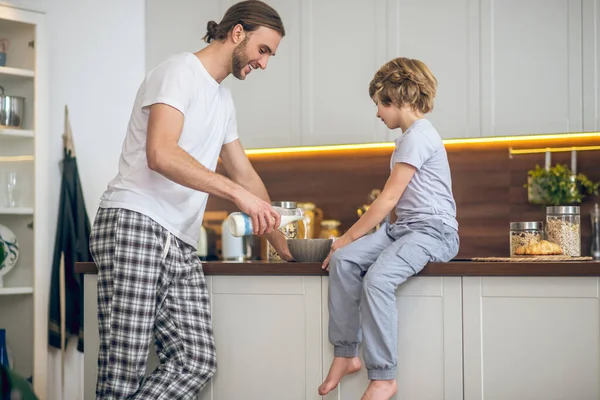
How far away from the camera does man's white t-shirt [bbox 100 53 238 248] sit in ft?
7.19

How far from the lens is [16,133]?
3318 mm

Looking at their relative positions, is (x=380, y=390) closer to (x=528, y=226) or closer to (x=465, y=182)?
(x=528, y=226)

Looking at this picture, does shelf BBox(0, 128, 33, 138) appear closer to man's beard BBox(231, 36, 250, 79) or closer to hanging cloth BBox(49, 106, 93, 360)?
hanging cloth BBox(49, 106, 93, 360)

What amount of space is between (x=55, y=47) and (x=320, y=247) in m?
1.93

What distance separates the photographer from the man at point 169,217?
7.07ft

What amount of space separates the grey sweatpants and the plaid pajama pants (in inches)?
16.3

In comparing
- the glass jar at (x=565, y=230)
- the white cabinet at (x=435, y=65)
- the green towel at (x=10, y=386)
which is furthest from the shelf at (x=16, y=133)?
the green towel at (x=10, y=386)

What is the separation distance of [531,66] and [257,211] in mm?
1599

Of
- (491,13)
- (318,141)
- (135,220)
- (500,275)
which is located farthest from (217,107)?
Result: (491,13)

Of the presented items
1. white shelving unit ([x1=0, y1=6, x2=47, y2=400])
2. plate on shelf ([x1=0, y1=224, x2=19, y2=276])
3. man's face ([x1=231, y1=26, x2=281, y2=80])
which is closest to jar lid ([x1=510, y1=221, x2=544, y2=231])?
man's face ([x1=231, y1=26, x2=281, y2=80])

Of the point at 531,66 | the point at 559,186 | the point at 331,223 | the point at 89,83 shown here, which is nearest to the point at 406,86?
the point at 531,66

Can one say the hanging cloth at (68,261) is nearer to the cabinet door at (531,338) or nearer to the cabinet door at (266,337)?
the cabinet door at (266,337)

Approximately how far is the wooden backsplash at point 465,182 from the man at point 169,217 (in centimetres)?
152

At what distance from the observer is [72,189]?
3.52 meters
